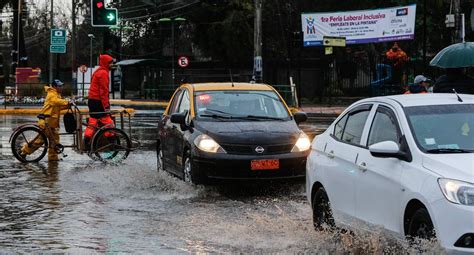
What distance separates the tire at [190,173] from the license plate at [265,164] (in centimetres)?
77

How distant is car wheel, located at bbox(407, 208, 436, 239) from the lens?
547 cm

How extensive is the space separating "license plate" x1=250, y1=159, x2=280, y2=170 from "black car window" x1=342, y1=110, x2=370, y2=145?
311cm

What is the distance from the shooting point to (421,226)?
18.4ft

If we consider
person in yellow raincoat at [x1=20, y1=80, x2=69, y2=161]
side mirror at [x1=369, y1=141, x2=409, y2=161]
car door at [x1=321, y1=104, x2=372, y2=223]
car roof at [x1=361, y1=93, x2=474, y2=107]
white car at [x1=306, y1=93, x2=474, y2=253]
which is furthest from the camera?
person in yellow raincoat at [x1=20, y1=80, x2=69, y2=161]

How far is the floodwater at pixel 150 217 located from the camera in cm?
728

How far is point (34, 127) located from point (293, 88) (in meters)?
19.9

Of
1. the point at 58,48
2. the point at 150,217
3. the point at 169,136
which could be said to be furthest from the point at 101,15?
the point at 150,217

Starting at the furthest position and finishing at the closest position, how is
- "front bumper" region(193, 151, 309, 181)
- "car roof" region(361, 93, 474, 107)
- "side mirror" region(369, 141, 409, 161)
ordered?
"front bumper" region(193, 151, 309, 181) < "car roof" region(361, 93, 474, 107) < "side mirror" region(369, 141, 409, 161)

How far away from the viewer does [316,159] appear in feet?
25.4

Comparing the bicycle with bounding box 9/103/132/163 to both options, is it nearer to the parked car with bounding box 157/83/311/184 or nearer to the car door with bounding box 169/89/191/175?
the parked car with bounding box 157/83/311/184

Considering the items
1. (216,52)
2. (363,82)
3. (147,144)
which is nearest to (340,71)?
(363,82)

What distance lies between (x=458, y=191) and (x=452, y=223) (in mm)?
234

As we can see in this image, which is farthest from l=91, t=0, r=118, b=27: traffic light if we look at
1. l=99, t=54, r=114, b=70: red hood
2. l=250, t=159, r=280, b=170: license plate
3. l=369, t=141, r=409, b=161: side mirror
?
l=369, t=141, r=409, b=161: side mirror

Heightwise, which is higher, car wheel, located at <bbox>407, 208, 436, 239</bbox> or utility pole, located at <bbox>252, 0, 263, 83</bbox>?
utility pole, located at <bbox>252, 0, 263, 83</bbox>
